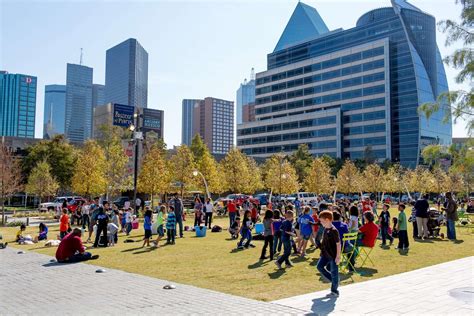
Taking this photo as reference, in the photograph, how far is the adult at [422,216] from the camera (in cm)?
1798

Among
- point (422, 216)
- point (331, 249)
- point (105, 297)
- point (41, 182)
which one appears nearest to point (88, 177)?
point (41, 182)

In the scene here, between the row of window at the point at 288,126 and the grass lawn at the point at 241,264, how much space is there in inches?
3333

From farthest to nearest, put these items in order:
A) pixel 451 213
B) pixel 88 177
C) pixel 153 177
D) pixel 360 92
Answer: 1. pixel 360 92
2. pixel 88 177
3. pixel 153 177
4. pixel 451 213

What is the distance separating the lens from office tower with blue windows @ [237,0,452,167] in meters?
90.9

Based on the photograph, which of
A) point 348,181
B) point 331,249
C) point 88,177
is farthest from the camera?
point 348,181

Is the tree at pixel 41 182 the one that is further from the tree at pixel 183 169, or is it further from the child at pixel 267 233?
the child at pixel 267 233

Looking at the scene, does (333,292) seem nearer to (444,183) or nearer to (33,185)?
(33,185)

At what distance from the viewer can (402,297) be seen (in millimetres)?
8180

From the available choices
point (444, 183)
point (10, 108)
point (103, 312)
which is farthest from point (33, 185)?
point (10, 108)

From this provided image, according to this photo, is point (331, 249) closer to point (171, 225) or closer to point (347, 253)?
point (347, 253)

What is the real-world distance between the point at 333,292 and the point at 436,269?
14.4ft

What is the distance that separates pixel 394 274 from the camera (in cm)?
1056

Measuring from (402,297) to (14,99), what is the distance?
656 ft

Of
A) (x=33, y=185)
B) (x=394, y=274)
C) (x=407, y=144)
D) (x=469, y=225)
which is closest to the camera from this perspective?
(x=394, y=274)
